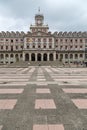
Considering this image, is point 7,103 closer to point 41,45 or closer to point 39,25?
point 41,45

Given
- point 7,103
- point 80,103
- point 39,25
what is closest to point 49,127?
point 80,103

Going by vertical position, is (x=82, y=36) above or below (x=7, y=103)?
above

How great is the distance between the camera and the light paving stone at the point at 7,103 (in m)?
9.30

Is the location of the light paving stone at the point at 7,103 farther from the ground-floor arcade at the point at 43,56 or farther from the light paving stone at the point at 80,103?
the ground-floor arcade at the point at 43,56

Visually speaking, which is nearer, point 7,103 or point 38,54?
point 7,103

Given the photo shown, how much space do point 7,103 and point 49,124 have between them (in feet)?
11.4

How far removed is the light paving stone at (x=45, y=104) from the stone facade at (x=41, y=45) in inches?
4562

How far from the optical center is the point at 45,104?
9.91 metres

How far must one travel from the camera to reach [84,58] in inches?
5241

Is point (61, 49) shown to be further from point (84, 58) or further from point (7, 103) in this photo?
point (7, 103)

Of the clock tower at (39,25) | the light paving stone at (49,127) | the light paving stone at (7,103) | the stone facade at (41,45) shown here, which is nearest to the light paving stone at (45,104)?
the light paving stone at (7,103)

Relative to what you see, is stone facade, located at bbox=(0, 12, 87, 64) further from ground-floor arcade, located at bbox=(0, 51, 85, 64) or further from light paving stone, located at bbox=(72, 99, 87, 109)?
light paving stone, located at bbox=(72, 99, 87, 109)

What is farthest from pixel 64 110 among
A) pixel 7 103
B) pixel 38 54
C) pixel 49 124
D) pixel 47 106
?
pixel 38 54

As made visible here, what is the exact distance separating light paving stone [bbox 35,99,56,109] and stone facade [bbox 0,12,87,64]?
116 m
